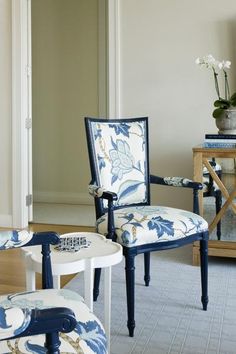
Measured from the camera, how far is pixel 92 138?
239cm

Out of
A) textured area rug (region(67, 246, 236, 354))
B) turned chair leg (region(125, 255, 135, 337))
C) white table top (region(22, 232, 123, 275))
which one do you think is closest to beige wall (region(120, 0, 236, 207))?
textured area rug (region(67, 246, 236, 354))

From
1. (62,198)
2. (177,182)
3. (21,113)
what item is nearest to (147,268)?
(177,182)

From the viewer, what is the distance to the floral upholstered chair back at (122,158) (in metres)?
2.40

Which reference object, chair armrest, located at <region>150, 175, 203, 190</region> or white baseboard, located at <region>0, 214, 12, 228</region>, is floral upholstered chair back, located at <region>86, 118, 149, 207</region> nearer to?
chair armrest, located at <region>150, 175, 203, 190</region>

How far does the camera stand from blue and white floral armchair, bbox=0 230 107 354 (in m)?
0.83

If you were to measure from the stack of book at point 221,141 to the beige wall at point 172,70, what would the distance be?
0.50 meters

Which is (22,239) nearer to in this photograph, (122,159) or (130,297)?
(130,297)

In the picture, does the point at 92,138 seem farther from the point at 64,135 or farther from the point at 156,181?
the point at 64,135

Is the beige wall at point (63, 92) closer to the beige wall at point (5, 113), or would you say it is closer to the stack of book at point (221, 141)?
the beige wall at point (5, 113)

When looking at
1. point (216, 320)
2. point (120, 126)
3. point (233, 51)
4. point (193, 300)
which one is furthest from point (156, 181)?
point (233, 51)

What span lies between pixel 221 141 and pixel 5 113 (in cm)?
185

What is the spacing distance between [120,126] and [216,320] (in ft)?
3.62

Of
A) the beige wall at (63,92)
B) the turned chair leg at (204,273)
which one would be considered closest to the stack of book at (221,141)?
the turned chair leg at (204,273)

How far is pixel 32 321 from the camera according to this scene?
833 millimetres
